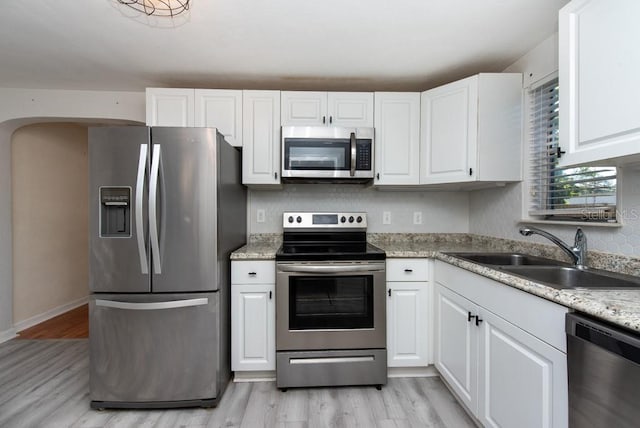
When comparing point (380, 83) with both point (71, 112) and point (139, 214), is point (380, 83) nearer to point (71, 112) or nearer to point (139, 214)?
point (139, 214)

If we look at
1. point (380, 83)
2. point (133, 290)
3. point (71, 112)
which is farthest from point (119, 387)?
point (380, 83)

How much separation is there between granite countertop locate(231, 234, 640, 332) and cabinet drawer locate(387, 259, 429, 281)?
4 centimetres

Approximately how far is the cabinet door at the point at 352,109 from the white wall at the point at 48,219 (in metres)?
3.18

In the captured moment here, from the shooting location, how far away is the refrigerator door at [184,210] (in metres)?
1.69

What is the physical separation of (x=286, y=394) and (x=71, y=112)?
296 centimetres

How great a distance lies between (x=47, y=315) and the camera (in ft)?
10.5

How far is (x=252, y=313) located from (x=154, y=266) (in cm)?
70

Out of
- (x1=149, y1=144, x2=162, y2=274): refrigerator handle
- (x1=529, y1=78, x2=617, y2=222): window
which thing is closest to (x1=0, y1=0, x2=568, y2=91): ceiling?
(x1=529, y1=78, x2=617, y2=222): window

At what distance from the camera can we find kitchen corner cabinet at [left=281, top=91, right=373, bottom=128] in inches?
90.0

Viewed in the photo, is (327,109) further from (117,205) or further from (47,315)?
(47,315)

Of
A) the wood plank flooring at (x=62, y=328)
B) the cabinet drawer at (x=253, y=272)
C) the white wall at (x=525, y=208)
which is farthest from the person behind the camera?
the wood plank flooring at (x=62, y=328)

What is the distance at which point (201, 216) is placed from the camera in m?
1.73

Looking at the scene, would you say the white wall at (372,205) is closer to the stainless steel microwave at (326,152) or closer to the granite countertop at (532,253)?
the granite countertop at (532,253)

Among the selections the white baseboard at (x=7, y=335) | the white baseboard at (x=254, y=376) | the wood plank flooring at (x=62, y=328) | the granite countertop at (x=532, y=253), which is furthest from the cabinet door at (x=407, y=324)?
the white baseboard at (x=7, y=335)
